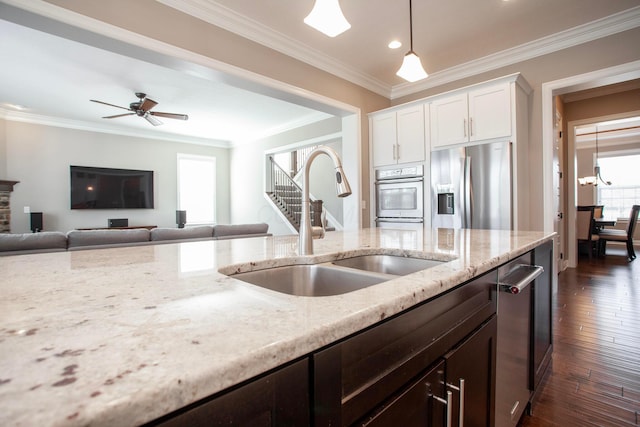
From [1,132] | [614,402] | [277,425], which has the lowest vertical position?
[614,402]

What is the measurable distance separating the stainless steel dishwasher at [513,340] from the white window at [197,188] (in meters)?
7.47

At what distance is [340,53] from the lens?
3715 mm

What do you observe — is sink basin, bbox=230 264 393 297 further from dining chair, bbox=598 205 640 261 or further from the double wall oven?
dining chair, bbox=598 205 640 261

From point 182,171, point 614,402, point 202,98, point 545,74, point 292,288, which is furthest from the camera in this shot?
point 182,171

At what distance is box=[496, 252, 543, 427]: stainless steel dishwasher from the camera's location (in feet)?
3.81

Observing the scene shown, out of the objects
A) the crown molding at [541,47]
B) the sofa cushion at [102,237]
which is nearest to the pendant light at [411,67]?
the crown molding at [541,47]

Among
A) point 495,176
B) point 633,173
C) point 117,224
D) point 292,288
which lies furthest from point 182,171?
point 633,173

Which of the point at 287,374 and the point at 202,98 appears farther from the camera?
the point at 202,98

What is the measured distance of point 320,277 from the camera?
1164 millimetres

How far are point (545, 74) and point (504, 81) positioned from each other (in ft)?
2.26

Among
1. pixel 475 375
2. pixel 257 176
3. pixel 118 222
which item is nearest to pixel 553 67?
pixel 475 375

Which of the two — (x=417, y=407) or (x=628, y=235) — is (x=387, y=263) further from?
(x=628, y=235)

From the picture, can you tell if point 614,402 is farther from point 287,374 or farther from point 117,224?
point 117,224

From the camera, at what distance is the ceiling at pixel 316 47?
9.42 ft
